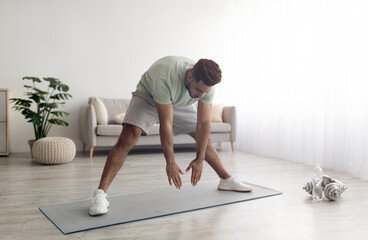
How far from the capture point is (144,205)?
2.03 meters

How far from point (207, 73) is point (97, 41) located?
11.6 ft

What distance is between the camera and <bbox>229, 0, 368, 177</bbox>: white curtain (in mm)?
3201

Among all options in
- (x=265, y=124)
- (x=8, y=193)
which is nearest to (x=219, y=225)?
(x=8, y=193)

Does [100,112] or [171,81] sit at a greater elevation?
[171,81]

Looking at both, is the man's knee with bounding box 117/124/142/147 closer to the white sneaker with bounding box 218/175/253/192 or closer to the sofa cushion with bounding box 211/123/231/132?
the white sneaker with bounding box 218/175/253/192

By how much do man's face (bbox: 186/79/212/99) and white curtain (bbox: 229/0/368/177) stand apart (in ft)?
6.70

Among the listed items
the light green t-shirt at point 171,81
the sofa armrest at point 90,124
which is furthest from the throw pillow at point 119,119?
the light green t-shirt at point 171,81

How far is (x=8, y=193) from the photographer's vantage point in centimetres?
231

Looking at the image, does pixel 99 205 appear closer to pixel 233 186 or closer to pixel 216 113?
pixel 233 186

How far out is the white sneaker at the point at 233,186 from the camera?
7.78 ft

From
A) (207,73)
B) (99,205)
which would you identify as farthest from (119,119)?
(207,73)

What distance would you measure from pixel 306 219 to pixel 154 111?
3.51 feet

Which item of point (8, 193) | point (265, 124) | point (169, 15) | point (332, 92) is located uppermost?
point (169, 15)

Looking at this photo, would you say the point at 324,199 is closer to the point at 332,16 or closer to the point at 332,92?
the point at 332,92
